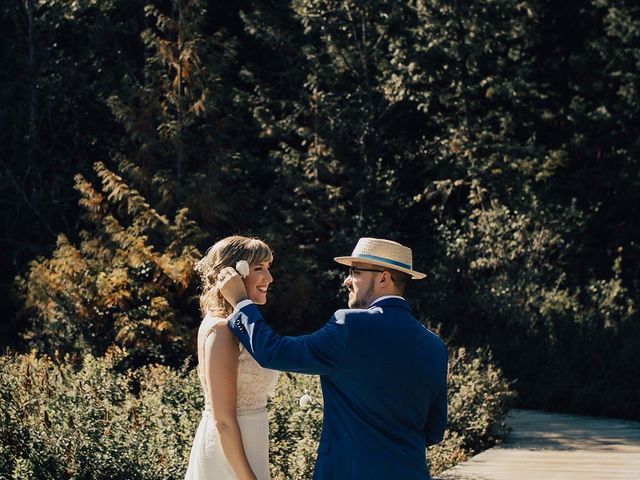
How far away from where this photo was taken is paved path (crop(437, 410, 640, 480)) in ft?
27.3

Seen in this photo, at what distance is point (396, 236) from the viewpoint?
19578 millimetres

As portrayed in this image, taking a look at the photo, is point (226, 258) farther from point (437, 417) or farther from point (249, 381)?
point (437, 417)

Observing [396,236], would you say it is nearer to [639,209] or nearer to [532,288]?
[532,288]

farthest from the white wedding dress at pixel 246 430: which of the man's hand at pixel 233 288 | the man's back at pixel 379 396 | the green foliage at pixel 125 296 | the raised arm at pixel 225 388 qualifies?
the green foliage at pixel 125 296

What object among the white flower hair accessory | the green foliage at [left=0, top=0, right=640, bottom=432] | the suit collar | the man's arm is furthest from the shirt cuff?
the green foliage at [left=0, top=0, right=640, bottom=432]

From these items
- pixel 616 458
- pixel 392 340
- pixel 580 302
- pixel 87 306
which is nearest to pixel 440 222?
pixel 580 302

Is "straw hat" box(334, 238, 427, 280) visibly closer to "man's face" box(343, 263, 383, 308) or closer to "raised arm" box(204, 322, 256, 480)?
"man's face" box(343, 263, 383, 308)

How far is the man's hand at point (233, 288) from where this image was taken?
3.89 m

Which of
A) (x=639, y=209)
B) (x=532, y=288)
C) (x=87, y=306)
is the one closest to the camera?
(x=87, y=306)

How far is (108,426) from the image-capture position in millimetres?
7543

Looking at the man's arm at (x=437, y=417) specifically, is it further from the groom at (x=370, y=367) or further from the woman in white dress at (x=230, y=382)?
the woman in white dress at (x=230, y=382)

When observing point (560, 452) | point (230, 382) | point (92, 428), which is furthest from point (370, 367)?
point (560, 452)

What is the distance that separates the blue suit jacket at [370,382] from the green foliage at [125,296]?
27.7ft

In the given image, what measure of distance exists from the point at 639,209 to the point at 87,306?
12179 mm
